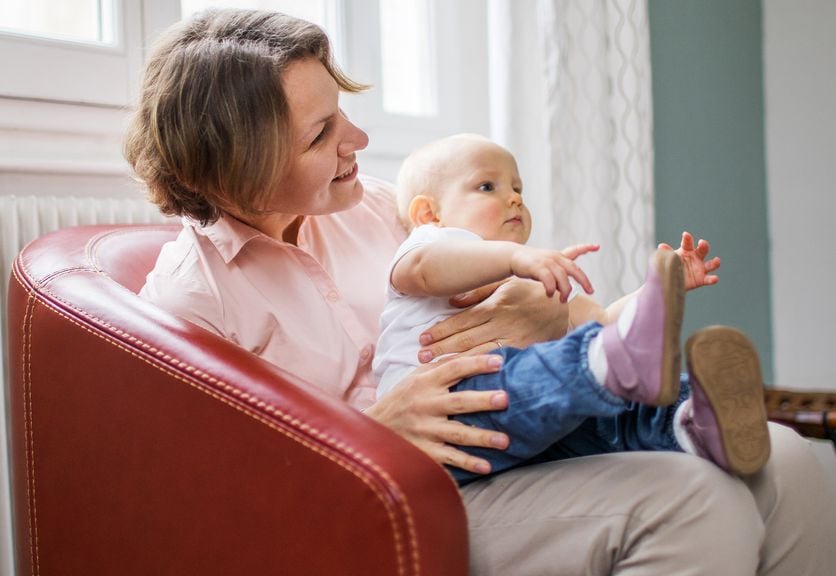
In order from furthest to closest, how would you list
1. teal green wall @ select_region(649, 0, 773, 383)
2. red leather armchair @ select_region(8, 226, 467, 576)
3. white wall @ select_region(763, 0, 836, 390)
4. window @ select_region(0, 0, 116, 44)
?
1. white wall @ select_region(763, 0, 836, 390)
2. teal green wall @ select_region(649, 0, 773, 383)
3. window @ select_region(0, 0, 116, 44)
4. red leather armchair @ select_region(8, 226, 467, 576)

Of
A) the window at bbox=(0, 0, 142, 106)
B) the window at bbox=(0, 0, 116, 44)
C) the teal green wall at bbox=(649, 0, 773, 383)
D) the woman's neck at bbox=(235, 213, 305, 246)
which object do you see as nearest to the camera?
the woman's neck at bbox=(235, 213, 305, 246)

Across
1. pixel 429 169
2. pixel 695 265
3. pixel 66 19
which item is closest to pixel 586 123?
pixel 429 169

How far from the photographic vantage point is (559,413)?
3.00 feet

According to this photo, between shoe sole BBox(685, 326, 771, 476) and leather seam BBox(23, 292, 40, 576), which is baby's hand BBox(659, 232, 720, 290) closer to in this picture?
shoe sole BBox(685, 326, 771, 476)

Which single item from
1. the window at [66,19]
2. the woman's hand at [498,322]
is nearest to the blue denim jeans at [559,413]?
the woman's hand at [498,322]

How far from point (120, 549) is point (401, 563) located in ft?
1.23

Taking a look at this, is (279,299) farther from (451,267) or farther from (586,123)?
(586,123)

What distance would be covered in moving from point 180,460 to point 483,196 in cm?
62

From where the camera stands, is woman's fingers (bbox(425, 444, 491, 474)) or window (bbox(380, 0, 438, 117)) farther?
window (bbox(380, 0, 438, 117))

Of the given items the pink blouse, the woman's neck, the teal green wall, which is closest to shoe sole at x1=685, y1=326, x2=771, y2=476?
the pink blouse

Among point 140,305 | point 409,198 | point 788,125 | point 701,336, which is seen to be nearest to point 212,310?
point 140,305

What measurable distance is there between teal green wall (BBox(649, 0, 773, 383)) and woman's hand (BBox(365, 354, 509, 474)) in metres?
1.76

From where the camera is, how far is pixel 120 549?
95 cm

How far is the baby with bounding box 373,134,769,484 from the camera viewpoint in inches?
34.0
